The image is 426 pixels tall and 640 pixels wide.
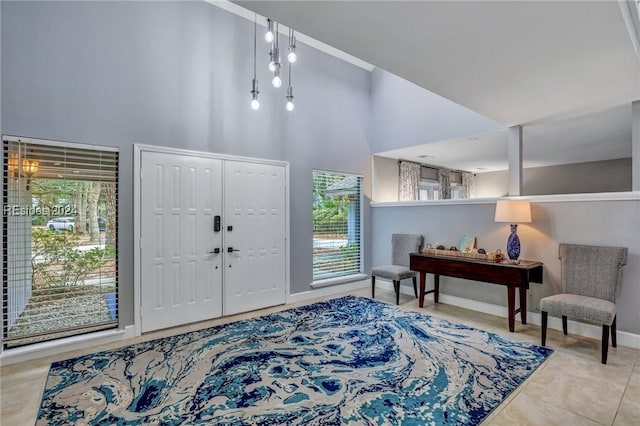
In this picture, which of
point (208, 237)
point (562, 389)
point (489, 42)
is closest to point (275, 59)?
point (489, 42)

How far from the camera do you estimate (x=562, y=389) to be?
243 centimetres

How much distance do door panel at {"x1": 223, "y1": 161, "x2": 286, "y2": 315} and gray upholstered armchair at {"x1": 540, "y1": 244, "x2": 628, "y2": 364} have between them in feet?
10.5

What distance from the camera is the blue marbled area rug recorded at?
A: 2.14 m

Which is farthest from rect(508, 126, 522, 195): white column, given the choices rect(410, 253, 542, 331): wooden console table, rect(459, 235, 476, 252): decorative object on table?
rect(410, 253, 542, 331): wooden console table

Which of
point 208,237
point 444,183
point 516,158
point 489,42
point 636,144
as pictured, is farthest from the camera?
point 444,183

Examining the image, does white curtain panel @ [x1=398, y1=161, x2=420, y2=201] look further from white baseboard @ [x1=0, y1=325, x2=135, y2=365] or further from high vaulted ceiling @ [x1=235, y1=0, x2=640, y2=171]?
white baseboard @ [x1=0, y1=325, x2=135, y2=365]

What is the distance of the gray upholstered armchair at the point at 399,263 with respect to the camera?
15.7 ft

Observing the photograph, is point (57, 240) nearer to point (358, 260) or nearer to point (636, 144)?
point (358, 260)

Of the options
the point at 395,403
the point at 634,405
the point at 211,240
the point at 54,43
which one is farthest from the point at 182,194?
the point at 634,405

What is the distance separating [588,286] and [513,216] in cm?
→ 99

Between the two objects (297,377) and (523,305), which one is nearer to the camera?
(297,377)

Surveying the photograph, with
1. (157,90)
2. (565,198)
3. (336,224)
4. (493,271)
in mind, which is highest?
(157,90)

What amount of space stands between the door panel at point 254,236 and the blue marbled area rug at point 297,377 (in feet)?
2.24

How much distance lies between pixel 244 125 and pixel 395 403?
11.9 ft
